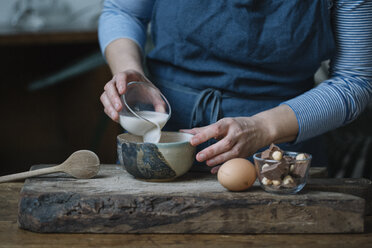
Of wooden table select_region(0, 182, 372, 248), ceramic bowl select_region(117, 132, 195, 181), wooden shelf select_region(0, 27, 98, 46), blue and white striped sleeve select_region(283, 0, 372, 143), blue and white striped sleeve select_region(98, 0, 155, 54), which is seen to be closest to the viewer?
wooden table select_region(0, 182, 372, 248)

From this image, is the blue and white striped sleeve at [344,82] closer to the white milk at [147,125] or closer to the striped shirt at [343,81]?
the striped shirt at [343,81]

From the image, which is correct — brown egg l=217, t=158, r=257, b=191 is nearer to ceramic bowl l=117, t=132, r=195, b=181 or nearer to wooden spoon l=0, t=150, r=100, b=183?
ceramic bowl l=117, t=132, r=195, b=181

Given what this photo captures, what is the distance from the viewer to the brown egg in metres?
0.91

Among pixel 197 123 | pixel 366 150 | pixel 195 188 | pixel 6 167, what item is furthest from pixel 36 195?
pixel 6 167

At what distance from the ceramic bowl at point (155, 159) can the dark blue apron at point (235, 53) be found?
0.86ft

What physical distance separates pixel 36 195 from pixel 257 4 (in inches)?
26.4

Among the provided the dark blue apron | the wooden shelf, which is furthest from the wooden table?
the wooden shelf

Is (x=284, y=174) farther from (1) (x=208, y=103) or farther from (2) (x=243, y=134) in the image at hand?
(1) (x=208, y=103)

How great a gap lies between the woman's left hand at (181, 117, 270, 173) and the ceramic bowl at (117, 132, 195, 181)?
33mm

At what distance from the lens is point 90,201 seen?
86 cm

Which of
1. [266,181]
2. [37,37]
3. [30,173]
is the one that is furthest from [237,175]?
[37,37]

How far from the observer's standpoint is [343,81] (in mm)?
1188

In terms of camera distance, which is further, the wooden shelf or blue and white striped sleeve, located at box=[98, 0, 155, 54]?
the wooden shelf

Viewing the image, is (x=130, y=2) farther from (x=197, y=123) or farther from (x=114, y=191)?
(x=114, y=191)
